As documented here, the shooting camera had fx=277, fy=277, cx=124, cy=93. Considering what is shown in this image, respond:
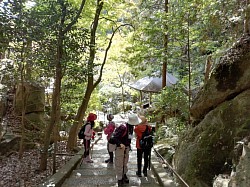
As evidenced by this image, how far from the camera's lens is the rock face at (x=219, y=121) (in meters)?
5.69

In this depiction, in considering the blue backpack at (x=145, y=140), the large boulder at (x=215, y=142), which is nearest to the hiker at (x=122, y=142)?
the blue backpack at (x=145, y=140)

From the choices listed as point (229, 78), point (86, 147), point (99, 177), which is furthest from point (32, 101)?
point (229, 78)

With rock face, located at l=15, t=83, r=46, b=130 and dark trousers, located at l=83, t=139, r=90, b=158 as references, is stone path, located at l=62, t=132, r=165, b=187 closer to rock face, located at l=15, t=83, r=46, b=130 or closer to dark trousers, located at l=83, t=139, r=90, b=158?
dark trousers, located at l=83, t=139, r=90, b=158

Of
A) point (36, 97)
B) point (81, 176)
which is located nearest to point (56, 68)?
point (81, 176)

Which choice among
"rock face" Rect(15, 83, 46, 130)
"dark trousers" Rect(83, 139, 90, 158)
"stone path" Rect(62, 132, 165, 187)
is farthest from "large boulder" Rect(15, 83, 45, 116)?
"stone path" Rect(62, 132, 165, 187)

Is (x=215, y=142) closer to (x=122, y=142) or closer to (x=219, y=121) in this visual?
(x=219, y=121)

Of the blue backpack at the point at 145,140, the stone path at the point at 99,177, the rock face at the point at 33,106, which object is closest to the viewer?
the stone path at the point at 99,177

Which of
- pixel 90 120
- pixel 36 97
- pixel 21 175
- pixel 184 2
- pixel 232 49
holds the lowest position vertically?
pixel 21 175

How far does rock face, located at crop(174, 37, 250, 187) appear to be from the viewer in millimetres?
5691

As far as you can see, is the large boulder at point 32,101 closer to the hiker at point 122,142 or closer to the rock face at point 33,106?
the rock face at point 33,106

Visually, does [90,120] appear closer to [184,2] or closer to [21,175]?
[21,175]

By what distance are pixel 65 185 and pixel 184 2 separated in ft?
24.2

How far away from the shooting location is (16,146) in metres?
10.6

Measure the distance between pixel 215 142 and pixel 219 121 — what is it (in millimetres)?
531
